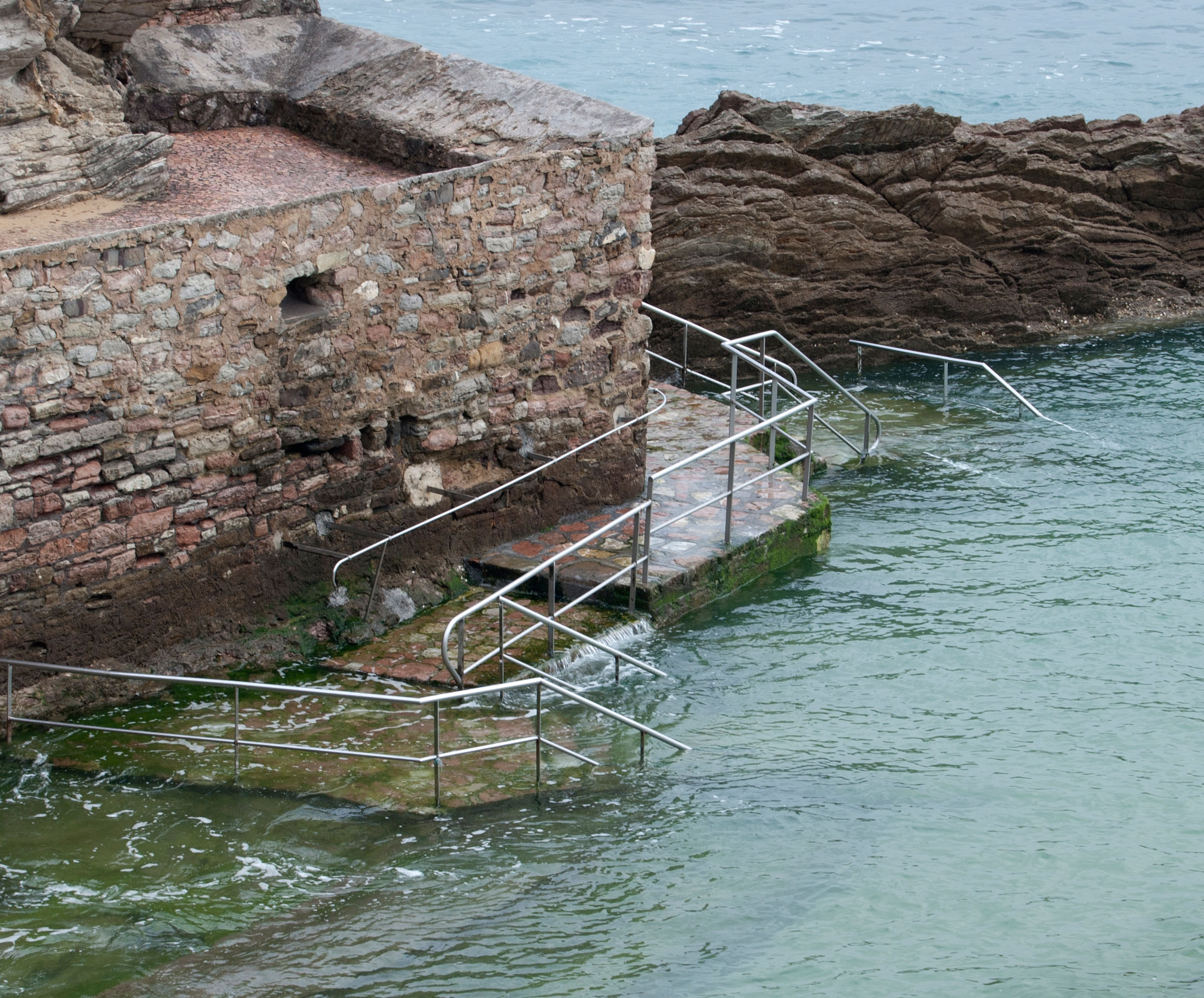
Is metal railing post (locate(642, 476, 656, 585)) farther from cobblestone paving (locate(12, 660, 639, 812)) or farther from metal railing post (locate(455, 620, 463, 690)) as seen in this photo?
metal railing post (locate(455, 620, 463, 690))

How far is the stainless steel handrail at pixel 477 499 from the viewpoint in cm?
951

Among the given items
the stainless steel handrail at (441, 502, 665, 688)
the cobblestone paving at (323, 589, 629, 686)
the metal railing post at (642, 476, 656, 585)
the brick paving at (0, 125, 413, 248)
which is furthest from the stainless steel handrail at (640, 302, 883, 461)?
the cobblestone paving at (323, 589, 629, 686)

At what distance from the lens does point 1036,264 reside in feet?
61.7

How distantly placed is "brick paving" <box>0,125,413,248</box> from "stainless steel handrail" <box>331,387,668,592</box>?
7.40 feet

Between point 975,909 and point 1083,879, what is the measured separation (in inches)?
26.5

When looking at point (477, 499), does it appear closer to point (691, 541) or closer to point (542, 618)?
point (542, 618)

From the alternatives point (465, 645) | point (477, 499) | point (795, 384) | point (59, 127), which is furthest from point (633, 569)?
point (59, 127)

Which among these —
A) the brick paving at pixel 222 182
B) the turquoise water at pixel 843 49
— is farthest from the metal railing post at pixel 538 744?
the turquoise water at pixel 843 49

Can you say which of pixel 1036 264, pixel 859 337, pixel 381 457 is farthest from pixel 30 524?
pixel 1036 264

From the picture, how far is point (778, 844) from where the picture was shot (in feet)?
24.5

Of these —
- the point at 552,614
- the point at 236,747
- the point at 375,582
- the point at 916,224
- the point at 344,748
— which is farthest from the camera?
the point at 916,224

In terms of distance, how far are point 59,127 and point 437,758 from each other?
478 centimetres

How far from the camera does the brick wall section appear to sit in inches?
317

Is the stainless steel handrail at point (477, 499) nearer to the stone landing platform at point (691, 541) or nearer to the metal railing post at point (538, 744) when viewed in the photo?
the stone landing platform at point (691, 541)
